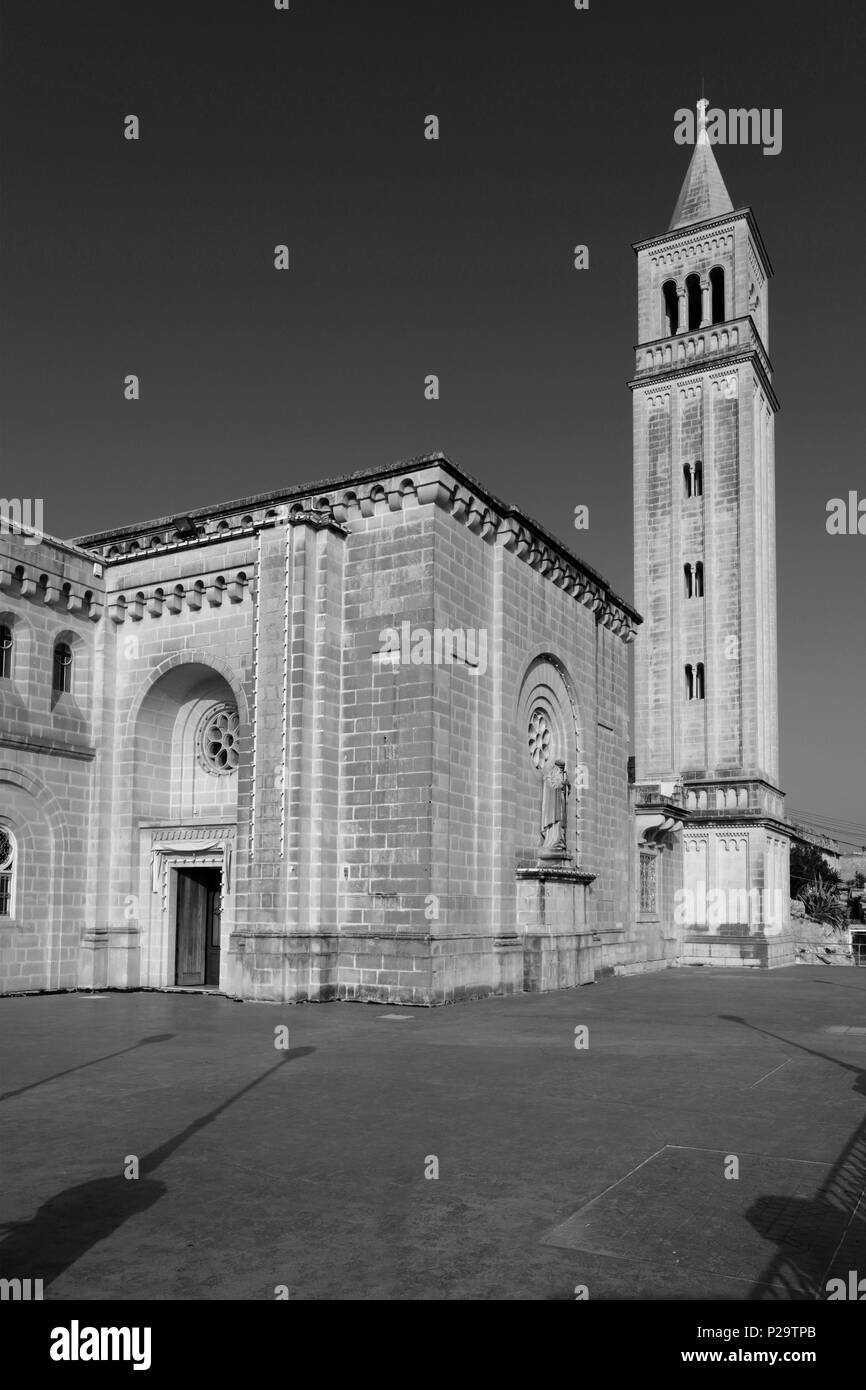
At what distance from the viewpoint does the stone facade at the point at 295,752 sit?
2162cm

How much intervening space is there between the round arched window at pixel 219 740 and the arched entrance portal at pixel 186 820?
0.07ft

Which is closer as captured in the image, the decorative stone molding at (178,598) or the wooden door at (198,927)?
the decorative stone molding at (178,598)

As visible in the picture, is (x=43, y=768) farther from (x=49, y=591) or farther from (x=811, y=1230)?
(x=811, y=1230)

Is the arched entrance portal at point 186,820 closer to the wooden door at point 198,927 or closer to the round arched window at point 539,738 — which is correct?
the wooden door at point 198,927

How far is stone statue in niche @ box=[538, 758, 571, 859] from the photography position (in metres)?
25.9

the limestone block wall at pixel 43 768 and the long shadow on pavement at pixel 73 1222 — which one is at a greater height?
the limestone block wall at pixel 43 768

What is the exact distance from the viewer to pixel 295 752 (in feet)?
71.2

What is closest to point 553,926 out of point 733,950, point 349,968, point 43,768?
point 349,968

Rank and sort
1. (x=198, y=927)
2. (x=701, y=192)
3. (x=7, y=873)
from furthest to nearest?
(x=701, y=192), (x=198, y=927), (x=7, y=873)

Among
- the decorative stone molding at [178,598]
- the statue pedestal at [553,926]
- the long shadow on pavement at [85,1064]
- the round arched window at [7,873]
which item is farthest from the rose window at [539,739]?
the long shadow on pavement at [85,1064]

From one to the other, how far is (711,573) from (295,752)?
32.2 m
